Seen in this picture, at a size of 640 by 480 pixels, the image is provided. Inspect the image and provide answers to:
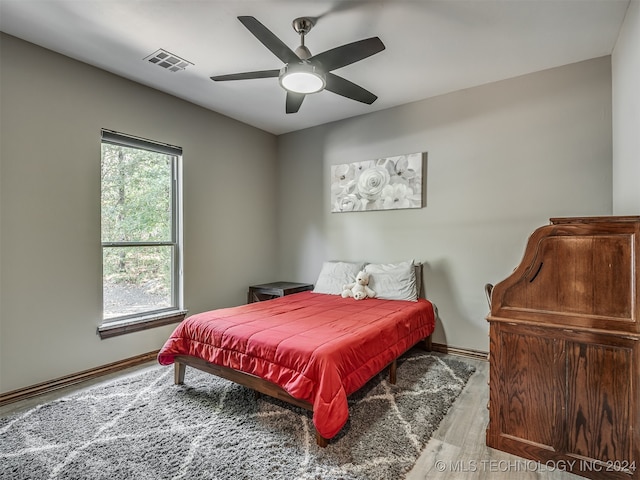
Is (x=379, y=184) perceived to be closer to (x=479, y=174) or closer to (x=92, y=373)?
(x=479, y=174)

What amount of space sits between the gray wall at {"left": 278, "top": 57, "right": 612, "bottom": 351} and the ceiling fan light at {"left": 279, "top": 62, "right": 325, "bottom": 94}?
1752 mm

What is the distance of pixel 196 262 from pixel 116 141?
145 centimetres

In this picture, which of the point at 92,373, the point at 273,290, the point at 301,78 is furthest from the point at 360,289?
the point at 92,373

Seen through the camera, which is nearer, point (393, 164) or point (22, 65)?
point (22, 65)

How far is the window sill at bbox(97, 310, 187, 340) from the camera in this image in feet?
9.95

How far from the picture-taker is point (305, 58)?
2256 mm

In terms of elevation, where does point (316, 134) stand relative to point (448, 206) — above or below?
above

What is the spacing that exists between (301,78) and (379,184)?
1.92 metres

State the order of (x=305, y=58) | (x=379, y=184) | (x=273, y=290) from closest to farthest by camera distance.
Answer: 1. (x=305, y=58)
2. (x=379, y=184)
3. (x=273, y=290)

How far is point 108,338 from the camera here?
3057 mm

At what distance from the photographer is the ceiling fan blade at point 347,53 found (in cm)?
206

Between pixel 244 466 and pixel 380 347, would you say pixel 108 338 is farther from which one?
pixel 380 347

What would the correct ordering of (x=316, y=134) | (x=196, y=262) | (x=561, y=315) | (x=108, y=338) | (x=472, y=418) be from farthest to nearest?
(x=316, y=134) → (x=196, y=262) → (x=108, y=338) → (x=472, y=418) → (x=561, y=315)

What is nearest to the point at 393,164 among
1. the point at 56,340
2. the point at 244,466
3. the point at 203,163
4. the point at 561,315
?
the point at 203,163
